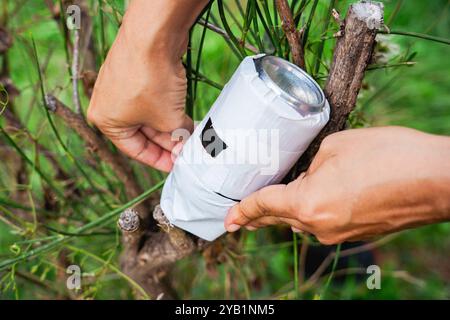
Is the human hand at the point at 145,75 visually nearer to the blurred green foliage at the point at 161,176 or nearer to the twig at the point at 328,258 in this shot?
the blurred green foliage at the point at 161,176

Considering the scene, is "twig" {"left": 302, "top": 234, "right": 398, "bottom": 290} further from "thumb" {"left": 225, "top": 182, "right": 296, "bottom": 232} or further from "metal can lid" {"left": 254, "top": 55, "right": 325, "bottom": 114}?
"metal can lid" {"left": 254, "top": 55, "right": 325, "bottom": 114}

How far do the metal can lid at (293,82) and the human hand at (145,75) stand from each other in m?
0.12

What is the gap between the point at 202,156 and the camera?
26.0 inches

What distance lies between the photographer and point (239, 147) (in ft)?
2.05

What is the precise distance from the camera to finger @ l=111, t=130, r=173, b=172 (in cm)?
81

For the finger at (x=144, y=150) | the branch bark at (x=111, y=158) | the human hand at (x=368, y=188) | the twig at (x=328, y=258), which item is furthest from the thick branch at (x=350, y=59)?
the twig at (x=328, y=258)

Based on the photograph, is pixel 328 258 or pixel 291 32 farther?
pixel 328 258

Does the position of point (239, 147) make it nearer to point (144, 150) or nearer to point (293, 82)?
point (293, 82)

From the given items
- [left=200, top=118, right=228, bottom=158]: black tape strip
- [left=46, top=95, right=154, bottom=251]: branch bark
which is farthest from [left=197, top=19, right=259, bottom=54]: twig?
[left=46, top=95, right=154, bottom=251]: branch bark

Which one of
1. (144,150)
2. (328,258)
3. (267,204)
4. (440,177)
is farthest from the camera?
(328,258)

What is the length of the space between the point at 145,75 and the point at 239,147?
0.17m

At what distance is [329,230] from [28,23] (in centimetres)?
76

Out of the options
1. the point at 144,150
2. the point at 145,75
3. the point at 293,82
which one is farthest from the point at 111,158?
the point at 293,82

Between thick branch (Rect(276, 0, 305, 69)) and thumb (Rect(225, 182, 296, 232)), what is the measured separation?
0.55ft
